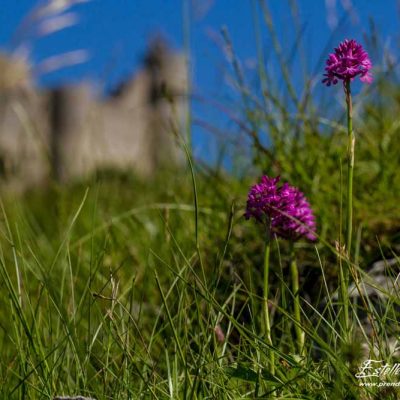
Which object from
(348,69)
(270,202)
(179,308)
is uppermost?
(348,69)

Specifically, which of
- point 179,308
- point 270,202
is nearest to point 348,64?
point 270,202

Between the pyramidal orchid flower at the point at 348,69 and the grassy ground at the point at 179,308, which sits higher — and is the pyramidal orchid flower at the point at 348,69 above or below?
above

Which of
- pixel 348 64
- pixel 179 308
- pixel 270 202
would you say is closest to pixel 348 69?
pixel 348 64

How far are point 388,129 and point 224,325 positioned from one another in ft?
3.68

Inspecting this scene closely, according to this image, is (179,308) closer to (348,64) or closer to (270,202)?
(270,202)

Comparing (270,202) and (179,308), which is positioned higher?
(270,202)

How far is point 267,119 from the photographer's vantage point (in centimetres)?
231

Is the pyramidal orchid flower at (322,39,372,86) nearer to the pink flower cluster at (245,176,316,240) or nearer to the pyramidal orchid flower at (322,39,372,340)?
the pyramidal orchid flower at (322,39,372,340)

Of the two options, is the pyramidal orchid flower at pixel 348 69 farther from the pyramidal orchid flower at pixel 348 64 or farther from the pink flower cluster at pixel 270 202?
the pink flower cluster at pixel 270 202

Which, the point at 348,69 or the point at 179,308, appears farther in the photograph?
the point at 179,308

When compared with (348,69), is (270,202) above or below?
below

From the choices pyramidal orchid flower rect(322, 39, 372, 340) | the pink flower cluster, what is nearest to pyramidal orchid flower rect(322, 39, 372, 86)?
pyramidal orchid flower rect(322, 39, 372, 340)

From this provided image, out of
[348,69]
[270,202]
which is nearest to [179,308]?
[270,202]

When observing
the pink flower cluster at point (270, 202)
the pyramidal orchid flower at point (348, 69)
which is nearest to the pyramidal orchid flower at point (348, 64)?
the pyramidal orchid flower at point (348, 69)
